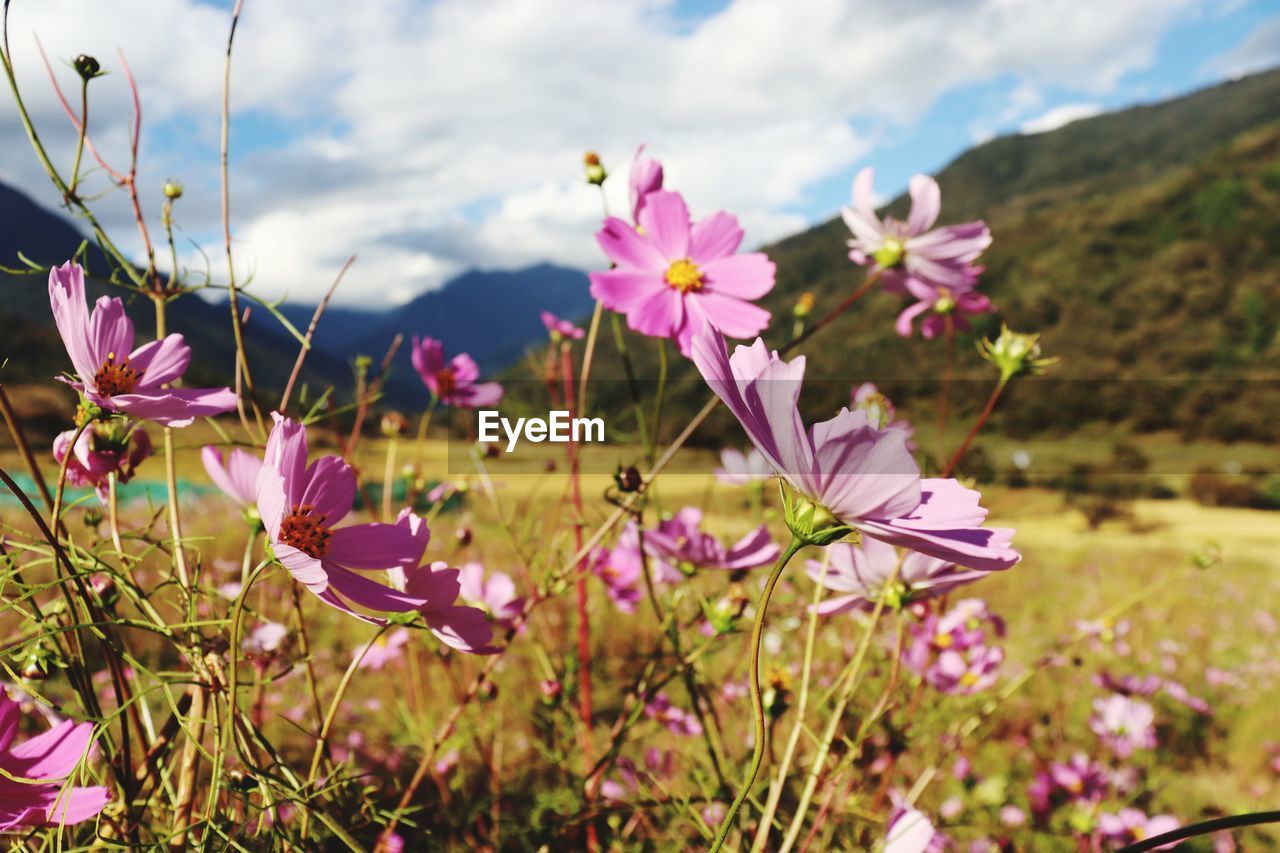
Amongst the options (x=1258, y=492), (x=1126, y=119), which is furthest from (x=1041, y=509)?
(x=1126, y=119)

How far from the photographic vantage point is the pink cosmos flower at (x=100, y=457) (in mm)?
430

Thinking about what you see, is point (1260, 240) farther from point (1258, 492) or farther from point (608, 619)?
point (608, 619)

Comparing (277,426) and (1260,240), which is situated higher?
(1260,240)

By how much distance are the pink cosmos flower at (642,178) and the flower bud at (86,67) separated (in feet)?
1.24

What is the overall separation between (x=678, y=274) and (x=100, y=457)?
17.3 inches

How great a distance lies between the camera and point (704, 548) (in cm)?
69

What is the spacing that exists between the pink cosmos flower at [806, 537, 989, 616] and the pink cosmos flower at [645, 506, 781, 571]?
0.08 metres

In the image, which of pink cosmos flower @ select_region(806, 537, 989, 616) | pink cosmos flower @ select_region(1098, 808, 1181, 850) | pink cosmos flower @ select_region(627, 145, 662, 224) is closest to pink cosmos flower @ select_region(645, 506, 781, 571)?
pink cosmos flower @ select_region(806, 537, 989, 616)

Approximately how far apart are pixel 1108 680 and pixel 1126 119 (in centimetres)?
4427

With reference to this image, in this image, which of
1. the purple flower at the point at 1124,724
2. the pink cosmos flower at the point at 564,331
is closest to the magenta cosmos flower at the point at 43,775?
the pink cosmos flower at the point at 564,331

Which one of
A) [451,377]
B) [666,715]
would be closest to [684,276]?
[451,377]

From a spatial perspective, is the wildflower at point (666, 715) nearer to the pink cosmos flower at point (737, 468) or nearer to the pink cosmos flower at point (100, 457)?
the pink cosmos flower at point (737, 468)

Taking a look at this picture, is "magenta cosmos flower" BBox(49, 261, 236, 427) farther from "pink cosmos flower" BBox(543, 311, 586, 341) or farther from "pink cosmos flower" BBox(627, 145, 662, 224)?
"pink cosmos flower" BBox(543, 311, 586, 341)

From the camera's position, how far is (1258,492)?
26.8ft
